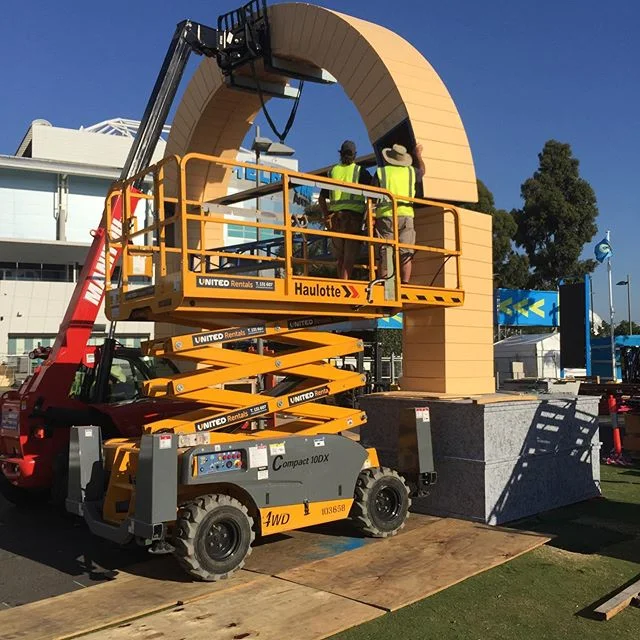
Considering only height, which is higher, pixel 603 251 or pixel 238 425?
pixel 603 251

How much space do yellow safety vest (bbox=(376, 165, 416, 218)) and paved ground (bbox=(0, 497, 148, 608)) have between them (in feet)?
14.7

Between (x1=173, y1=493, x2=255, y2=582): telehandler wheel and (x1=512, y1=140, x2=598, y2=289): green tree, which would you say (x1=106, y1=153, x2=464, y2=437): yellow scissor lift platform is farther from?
(x1=512, y1=140, x2=598, y2=289): green tree

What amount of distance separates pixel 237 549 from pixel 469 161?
5.32m

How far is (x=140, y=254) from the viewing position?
7605 mm

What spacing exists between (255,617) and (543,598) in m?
2.26

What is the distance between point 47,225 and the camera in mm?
44469

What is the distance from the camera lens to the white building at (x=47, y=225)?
4306 centimetres

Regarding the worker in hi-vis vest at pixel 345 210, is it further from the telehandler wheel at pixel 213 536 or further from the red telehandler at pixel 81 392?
the telehandler wheel at pixel 213 536

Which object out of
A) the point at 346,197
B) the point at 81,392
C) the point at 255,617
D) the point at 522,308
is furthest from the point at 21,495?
the point at 522,308

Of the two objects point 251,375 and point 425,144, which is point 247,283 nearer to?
point 251,375

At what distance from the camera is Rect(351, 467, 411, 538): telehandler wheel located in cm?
714

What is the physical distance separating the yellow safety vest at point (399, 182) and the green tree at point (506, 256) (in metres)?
36.2

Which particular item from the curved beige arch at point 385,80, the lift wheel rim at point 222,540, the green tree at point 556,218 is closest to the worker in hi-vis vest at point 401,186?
the curved beige arch at point 385,80

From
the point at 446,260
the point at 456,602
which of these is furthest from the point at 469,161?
the point at 456,602
